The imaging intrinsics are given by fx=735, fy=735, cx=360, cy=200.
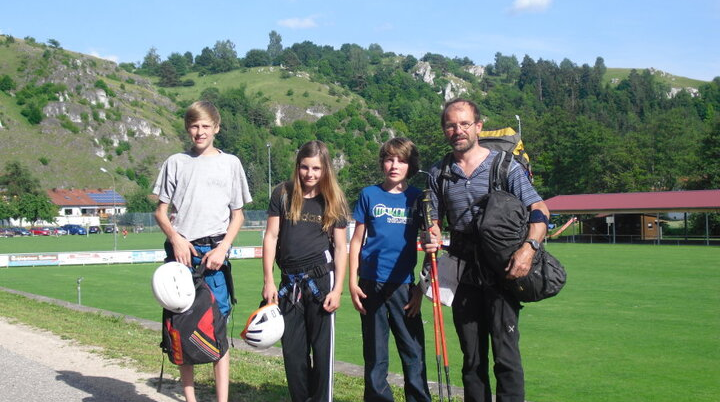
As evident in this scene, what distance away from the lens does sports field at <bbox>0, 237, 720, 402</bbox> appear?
847 cm

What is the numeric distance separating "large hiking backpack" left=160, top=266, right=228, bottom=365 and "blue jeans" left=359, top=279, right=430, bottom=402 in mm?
1057

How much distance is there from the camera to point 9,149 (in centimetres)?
13075

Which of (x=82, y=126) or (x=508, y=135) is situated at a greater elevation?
(x=82, y=126)

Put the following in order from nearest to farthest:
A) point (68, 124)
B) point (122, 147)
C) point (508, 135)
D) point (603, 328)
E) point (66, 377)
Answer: point (508, 135) → point (66, 377) → point (603, 328) → point (68, 124) → point (122, 147)

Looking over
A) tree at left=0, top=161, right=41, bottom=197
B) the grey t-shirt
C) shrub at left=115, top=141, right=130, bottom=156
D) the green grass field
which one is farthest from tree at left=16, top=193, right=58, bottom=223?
the grey t-shirt

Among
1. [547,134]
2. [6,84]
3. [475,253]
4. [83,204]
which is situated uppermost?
[6,84]

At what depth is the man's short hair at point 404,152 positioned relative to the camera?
5.21 metres

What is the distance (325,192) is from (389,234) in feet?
1.80

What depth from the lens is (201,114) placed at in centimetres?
524

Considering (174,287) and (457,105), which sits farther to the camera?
(174,287)

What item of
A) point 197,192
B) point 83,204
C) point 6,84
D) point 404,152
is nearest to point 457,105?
point 404,152

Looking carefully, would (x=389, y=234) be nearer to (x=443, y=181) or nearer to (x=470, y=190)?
(x=443, y=181)

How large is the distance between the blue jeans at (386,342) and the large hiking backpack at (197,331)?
3.47 ft

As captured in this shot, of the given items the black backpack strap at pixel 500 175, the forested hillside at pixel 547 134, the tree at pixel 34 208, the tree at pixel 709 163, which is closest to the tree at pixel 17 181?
the tree at pixel 34 208
